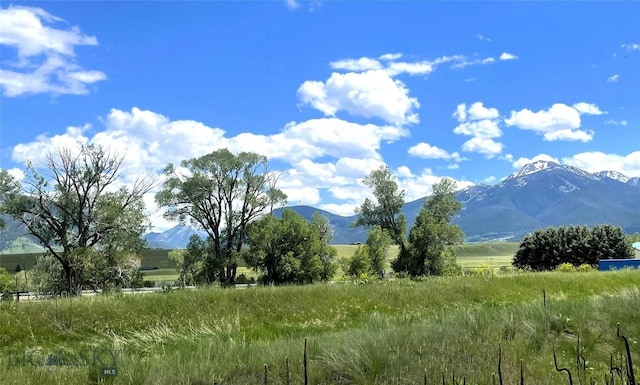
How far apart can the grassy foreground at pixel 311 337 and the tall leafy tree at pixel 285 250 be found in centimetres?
5016

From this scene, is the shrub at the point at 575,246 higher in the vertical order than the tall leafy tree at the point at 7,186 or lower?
lower

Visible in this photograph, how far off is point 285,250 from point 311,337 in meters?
59.8

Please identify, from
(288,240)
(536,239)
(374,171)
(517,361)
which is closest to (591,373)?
(517,361)

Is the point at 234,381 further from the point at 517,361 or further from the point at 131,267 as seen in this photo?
the point at 131,267

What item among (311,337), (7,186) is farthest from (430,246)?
(311,337)

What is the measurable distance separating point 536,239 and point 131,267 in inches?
2396

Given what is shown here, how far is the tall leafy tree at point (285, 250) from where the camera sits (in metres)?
66.0

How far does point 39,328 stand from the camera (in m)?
13.1

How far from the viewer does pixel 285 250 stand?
224 feet

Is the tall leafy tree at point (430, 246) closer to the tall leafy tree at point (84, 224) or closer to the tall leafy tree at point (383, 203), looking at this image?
the tall leafy tree at point (383, 203)

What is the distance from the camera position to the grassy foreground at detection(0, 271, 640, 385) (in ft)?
20.9

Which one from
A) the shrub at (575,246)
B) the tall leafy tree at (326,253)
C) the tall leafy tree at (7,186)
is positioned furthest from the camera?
the shrub at (575,246)

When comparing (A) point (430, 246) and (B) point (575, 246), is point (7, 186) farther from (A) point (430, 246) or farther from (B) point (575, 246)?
(B) point (575, 246)

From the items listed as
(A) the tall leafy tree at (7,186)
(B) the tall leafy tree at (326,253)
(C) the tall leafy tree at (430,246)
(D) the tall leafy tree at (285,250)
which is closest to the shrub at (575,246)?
(C) the tall leafy tree at (430,246)
